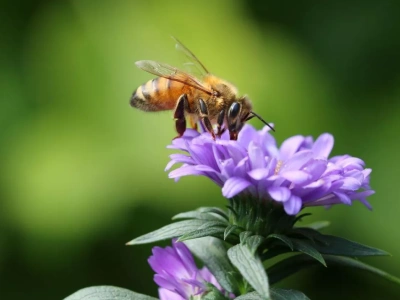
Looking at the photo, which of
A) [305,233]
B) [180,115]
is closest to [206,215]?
[305,233]

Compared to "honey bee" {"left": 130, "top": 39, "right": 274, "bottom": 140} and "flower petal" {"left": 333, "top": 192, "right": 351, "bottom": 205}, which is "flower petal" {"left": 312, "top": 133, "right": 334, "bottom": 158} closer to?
"honey bee" {"left": 130, "top": 39, "right": 274, "bottom": 140}

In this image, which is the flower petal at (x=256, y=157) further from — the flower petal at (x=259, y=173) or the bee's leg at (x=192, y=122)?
the bee's leg at (x=192, y=122)

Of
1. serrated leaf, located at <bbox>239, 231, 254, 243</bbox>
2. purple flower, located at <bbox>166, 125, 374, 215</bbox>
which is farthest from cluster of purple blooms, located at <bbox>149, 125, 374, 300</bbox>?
serrated leaf, located at <bbox>239, 231, 254, 243</bbox>

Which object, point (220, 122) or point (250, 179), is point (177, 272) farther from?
point (220, 122)

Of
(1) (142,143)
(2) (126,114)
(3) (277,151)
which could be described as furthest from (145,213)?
(3) (277,151)

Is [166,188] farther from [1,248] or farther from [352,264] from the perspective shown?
[352,264]

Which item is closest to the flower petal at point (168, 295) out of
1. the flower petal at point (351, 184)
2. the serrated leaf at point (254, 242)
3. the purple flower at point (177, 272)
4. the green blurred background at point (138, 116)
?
the purple flower at point (177, 272)
